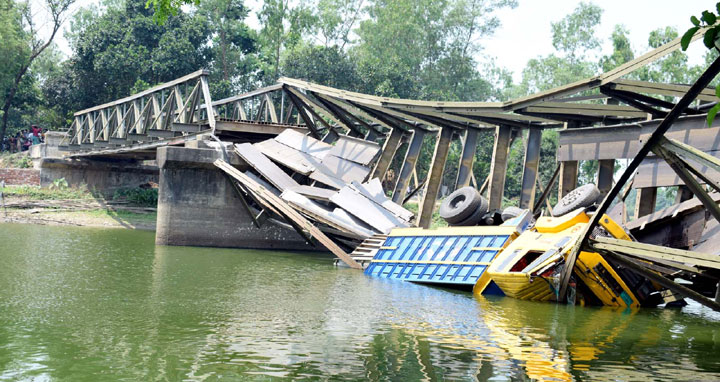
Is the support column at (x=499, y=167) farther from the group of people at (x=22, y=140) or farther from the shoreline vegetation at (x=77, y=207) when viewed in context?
the group of people at (x=22, y=140)

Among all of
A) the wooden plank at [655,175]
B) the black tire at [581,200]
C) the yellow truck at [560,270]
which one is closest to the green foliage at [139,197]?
the black tire at [581,200]

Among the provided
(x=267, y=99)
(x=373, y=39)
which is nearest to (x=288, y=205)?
(x=267, y=99)

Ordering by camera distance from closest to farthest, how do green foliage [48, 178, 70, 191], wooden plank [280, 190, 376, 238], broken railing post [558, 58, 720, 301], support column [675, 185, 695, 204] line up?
broken railing post [558, 58, 720, 301]
support column [675, 185, 695, 204]
wooden plank [280, 190, 376, 238]
green foliage [48, 178, 70, 191]

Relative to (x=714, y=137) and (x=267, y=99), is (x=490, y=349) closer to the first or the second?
(x=714, y=137)

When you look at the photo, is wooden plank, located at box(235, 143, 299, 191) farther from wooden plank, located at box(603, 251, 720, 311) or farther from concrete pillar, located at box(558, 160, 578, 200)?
wooden plank, located at box(603, 251, 720, 311)

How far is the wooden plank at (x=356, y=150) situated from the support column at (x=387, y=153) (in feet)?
1.07

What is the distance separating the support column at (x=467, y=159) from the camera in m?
26.7

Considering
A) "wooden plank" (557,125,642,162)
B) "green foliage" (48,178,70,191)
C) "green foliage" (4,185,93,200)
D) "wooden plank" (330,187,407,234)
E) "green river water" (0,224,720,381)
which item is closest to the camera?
"green river water" (0,224,720,381)

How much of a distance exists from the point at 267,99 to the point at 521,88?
161 feet

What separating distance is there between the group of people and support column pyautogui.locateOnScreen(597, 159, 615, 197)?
43749 mm

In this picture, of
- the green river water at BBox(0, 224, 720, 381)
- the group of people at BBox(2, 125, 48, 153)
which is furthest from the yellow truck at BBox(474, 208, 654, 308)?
the group of people at BBox(2, 125, 48, 153)

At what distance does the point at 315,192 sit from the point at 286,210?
1.46 m

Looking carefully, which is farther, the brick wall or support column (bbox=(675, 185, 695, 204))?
the brick wall

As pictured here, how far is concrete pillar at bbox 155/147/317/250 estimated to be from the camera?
29.8 meters
